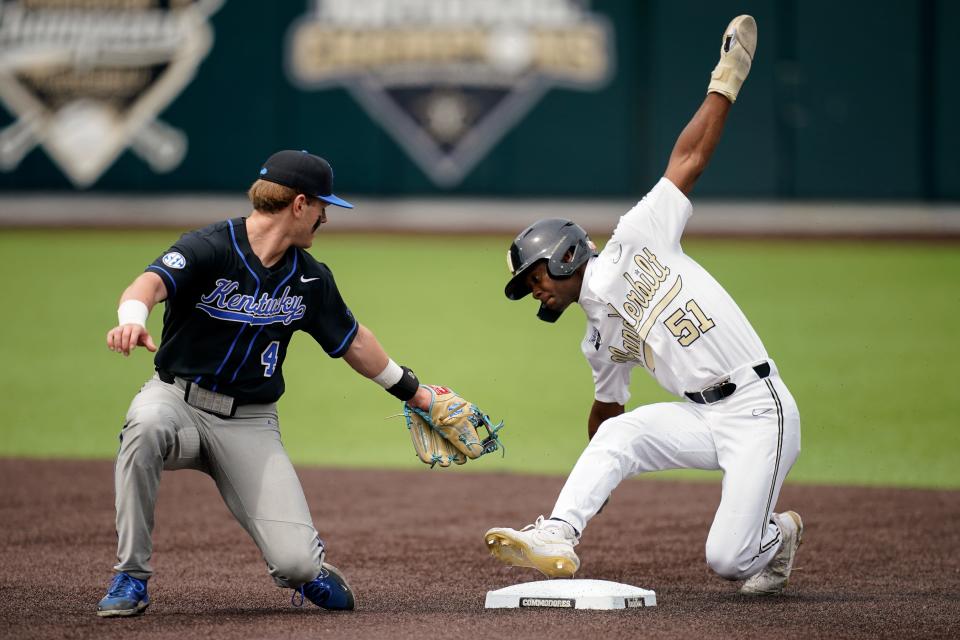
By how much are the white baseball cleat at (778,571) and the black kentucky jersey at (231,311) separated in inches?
82.2

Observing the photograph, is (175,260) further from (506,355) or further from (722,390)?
(506,355)

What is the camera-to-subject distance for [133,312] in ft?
15.6

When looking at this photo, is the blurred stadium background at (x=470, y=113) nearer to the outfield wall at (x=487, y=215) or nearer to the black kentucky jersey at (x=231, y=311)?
the outfield wall at (x=487, y=215)

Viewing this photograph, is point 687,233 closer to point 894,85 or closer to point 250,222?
point 894,85

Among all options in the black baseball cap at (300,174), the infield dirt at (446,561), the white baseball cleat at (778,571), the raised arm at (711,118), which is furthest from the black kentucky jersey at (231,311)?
the white baseball cleat at (778,571)

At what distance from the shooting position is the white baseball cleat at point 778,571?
5.66m

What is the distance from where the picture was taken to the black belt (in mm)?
5391

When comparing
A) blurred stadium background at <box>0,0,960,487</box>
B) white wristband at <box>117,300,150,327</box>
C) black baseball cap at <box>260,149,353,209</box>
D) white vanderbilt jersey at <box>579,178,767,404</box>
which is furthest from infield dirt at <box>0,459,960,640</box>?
blurred stadium background at <box>0,0,960,487</box>

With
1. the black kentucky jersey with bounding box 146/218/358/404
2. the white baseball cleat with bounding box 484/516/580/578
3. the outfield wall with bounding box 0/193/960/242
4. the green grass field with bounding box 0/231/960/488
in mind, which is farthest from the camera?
the outfield wall with bounding box 0/193/960/242

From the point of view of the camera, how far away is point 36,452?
9.05 meters

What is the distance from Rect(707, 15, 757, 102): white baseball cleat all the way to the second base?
1964mm

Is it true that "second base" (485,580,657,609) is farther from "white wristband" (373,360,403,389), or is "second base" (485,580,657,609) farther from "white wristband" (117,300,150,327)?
"white wristband" (117,300,150,327)

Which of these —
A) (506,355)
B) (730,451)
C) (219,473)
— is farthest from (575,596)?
(506,355)

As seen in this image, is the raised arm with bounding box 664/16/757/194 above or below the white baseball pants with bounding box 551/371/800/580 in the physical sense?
above
